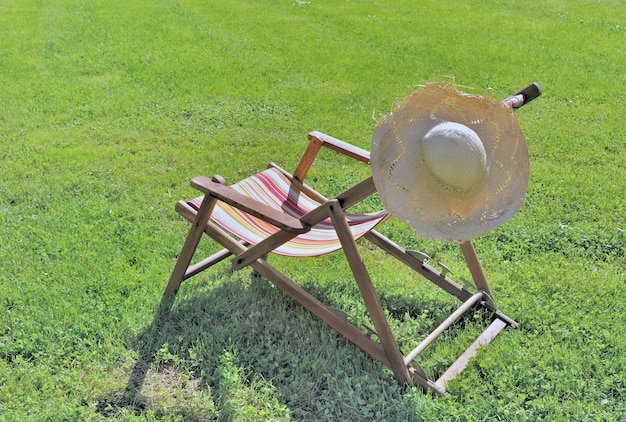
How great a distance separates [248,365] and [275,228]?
766mm

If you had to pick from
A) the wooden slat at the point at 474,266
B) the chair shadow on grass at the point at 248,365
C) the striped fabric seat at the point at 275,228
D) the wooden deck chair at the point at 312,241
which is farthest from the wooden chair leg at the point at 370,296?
the wooden slat at the point at 474,266

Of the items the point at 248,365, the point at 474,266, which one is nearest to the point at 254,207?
the point at 248,365

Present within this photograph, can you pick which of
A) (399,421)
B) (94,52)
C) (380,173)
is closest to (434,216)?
(380,173)

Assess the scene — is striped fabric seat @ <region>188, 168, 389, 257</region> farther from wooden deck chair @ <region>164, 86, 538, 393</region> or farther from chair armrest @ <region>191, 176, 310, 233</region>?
chair armrest @ <region>191, 176, 310, 233</region>

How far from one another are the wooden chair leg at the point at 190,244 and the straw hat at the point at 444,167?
99cm

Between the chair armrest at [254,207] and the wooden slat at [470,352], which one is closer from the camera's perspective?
the chair armrest at [254,207]

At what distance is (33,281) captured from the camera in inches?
136

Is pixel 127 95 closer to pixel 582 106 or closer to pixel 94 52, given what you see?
pixel 94 52

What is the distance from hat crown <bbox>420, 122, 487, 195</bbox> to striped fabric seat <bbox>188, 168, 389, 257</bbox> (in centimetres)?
69

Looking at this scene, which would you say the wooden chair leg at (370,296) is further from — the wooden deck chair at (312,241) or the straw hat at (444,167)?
the straw hat at (444,167)

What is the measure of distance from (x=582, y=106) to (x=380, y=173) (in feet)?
15.9

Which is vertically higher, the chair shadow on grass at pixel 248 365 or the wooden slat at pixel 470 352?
the wooden slat at pixel 470 352

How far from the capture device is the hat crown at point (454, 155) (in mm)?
2246

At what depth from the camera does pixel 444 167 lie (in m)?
2.29
